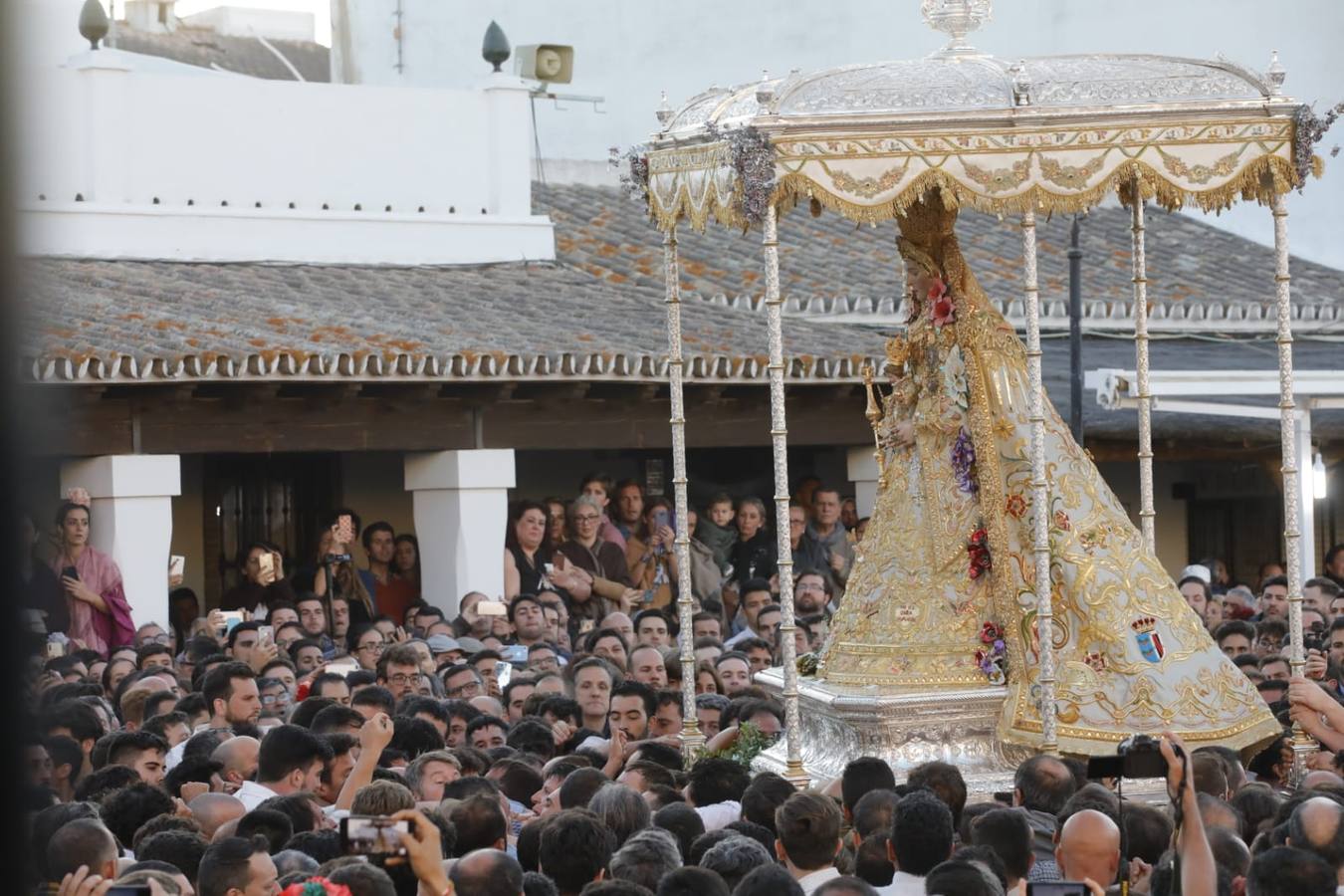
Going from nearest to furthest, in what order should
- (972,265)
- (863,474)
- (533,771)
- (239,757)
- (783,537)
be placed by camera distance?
(533,771)
(239,757)
(783,537)
(863,474)
(972,265)

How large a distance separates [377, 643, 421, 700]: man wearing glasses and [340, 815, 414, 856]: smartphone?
5.77m

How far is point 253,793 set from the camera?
7.18 m

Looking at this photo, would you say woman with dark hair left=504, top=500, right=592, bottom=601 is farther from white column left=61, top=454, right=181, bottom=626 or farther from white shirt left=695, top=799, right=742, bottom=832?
white shirt left=695, top=799, right=742, bottom=832

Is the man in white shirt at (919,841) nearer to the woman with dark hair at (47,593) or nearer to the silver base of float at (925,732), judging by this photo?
the silver base of float at (925,732)

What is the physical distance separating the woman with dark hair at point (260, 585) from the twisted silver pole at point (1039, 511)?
627 cm

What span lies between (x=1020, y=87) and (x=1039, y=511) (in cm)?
155

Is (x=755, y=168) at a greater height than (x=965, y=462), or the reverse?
(x=755, y=168)

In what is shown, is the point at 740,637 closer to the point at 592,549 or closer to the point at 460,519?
the point at 592,549

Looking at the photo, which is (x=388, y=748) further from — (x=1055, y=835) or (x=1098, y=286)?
(x=1098, y=286)

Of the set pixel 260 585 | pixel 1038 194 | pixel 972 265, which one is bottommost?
pixel 260 585

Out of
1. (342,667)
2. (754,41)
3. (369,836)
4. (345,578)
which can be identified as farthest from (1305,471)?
(369,836)

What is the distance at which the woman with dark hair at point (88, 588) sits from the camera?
12227mm

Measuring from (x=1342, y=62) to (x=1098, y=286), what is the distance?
172 inches

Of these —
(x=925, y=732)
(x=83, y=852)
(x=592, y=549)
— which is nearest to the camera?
(x=83, y=852)
